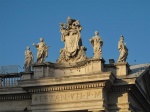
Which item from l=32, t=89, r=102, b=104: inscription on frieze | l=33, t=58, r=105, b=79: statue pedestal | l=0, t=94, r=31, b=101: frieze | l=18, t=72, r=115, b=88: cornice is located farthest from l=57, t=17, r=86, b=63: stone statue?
l=0, t=94, r=31, b=101: frieze

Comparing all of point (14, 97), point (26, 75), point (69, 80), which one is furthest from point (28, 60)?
point (69, 80)

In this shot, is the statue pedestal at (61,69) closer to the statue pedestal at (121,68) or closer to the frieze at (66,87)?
the frieze at (66,87)

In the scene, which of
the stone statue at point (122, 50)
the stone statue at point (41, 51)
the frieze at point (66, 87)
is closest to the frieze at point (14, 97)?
the frieze at point (66, 87)

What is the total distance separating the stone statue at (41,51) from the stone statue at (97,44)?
145 inches

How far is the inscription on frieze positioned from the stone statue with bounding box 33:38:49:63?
9.68 feet

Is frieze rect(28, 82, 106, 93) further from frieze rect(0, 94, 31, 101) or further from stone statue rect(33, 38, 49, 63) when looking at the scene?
stone statue rect(33, 38, 49, 63)

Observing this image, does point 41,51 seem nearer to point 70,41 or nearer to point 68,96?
point 70,41

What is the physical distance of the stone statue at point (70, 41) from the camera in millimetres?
34219

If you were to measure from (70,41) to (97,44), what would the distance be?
238cm

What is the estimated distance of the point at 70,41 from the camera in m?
34.6

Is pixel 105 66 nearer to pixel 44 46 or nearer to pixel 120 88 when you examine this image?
pixel 120 88

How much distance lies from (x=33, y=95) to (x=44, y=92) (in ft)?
3.09

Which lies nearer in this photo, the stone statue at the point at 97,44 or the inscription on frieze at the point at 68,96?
the inscription on frieze at the point at 68,96

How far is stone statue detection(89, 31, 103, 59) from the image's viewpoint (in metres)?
33.1
